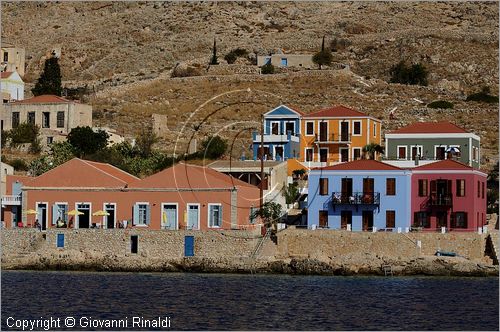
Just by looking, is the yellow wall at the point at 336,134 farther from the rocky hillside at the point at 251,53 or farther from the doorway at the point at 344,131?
the rocky hillside at the point at 251,53

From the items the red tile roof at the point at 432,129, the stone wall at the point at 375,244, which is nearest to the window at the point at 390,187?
the stone wall at the point at 375,244

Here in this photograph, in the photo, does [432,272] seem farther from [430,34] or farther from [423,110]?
[430,34]

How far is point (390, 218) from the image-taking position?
69562 mm

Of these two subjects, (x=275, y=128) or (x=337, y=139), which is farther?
(x=275, y=128)

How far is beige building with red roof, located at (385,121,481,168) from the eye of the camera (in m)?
79.2

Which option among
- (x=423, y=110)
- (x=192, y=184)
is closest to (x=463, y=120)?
(x=423, y=110)

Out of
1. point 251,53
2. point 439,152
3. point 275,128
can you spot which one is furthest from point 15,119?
point 251,53

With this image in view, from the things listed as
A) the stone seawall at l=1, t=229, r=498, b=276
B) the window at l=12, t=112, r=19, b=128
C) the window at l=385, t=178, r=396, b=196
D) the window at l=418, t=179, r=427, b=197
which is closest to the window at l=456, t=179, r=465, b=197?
the window at l=418, t=179, r=427, b=197

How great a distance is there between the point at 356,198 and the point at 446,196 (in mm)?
4137

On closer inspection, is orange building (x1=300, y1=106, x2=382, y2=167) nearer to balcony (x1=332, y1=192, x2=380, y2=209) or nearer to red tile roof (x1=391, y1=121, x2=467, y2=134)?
red tile roof (x1=391, y1=121, x2=467, y2=134)

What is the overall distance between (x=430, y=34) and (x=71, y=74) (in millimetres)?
32233

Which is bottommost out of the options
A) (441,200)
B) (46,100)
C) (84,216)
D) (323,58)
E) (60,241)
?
(60,241)

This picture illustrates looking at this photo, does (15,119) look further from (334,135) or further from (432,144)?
(432,144)

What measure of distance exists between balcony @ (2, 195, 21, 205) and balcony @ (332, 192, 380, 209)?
15.6m
